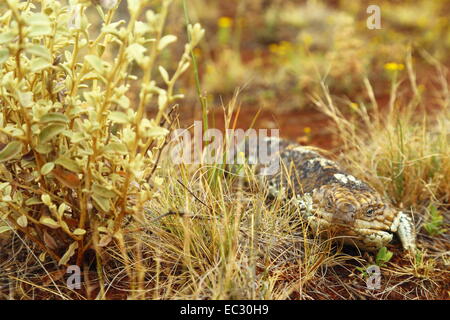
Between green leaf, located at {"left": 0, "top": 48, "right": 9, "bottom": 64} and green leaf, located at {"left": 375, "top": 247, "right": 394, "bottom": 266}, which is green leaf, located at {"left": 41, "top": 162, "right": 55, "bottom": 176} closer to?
green leaf, located at {"left": 0, "top": 48, "right": 9, "bottom": 64}

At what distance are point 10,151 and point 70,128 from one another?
A: 278 millimetres

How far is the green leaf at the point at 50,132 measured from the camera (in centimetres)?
197

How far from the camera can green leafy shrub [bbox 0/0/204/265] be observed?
1848 mm

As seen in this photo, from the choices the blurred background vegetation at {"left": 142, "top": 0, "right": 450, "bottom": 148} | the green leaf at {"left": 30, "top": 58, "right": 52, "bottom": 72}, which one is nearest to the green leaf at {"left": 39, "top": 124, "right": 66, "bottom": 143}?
the green leaf at {"left": 30, "top": 58, "right": 52, "bottom": 72}

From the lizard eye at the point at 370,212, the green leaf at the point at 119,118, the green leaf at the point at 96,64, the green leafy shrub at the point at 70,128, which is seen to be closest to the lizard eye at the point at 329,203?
the lizard eye at the point at 370,212

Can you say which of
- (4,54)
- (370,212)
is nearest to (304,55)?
(370,212)

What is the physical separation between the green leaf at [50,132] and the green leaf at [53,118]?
0.13 feet

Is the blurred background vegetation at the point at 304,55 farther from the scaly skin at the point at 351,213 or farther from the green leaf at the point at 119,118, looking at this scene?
the green leaf at the point at 119,118

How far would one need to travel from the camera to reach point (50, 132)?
1974mm

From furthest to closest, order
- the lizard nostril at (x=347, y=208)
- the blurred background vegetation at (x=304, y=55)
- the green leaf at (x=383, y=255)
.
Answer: the blurred background vegetation at (x=304, y=55) < the green leaf at (x=383, y=255) < the lizard nostril at (x=347, y=208)

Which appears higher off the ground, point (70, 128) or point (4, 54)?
point (4, 54)

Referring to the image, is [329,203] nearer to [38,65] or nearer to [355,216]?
[355,216]

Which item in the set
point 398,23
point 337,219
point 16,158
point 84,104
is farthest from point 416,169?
point 398,23

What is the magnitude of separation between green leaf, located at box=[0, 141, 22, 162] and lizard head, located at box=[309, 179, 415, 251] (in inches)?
50.8
